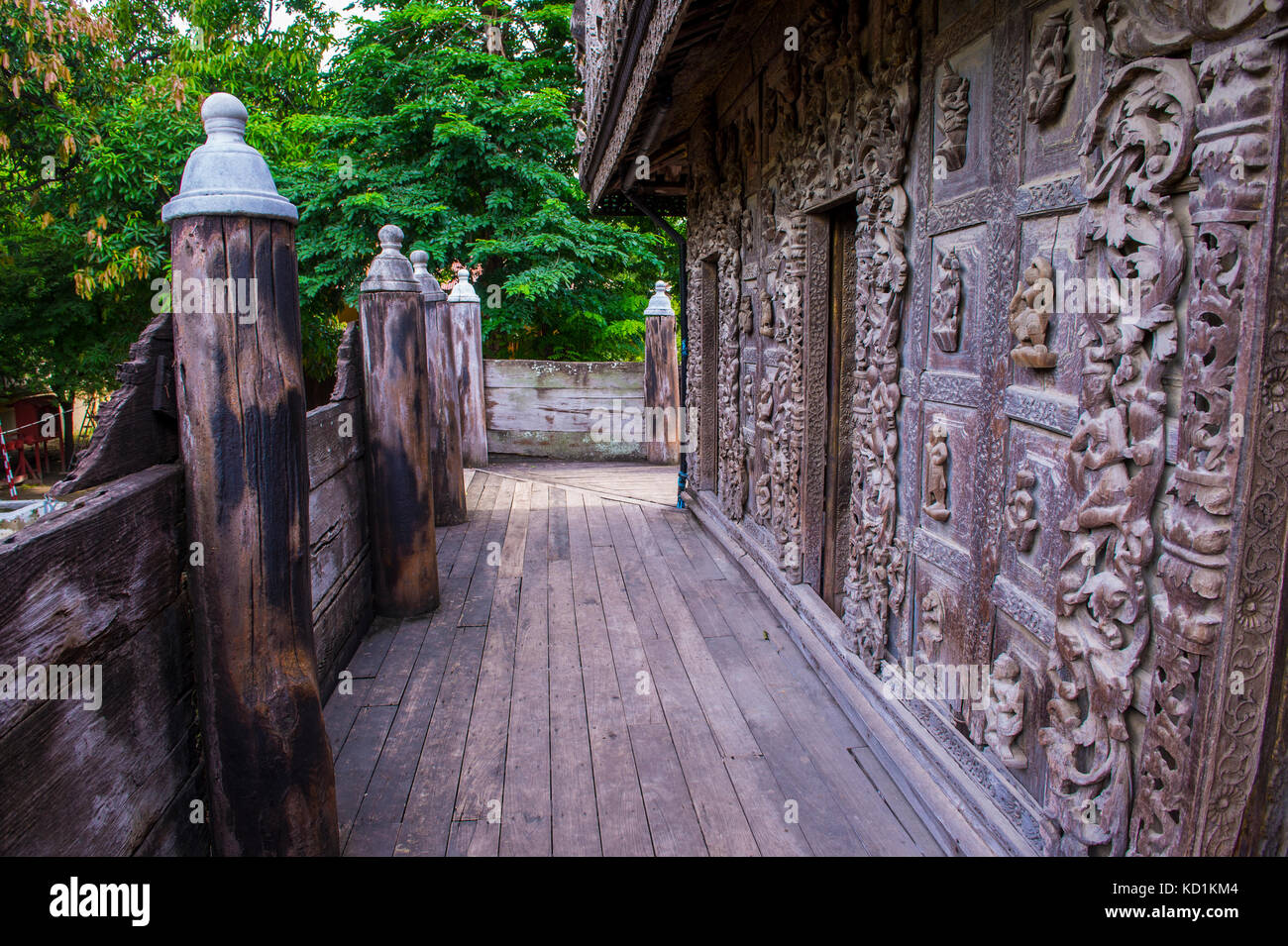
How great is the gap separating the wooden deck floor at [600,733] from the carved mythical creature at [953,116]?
2.15 metres

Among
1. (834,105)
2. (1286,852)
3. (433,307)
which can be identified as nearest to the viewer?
(1286,852)

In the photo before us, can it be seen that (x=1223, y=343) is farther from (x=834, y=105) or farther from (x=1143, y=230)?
(x=834, y=105)

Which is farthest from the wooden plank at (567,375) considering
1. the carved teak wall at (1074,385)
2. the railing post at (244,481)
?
the railing post at (244,481)

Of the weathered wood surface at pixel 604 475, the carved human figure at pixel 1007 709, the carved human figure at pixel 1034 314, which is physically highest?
the carved human figure at pixel 1034 314

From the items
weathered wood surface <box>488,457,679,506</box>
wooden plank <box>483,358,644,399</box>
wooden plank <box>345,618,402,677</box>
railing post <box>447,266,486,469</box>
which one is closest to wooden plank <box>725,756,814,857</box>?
wooden plank <box>345,618,402,677</box>

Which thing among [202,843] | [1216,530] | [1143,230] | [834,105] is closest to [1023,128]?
[1143,230]

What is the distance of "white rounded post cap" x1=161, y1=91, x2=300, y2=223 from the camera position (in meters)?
1.94

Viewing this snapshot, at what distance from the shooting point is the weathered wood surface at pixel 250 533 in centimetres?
197

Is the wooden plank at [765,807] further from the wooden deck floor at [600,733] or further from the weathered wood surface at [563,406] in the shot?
the weathered wood surface at [563,406]

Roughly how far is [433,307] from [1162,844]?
667cm

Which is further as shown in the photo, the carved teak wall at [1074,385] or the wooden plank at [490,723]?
the wooden plank at [490,723]

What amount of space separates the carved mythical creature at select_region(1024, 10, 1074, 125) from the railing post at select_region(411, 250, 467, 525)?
17.8ft

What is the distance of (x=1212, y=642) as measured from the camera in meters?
→ 1.44
